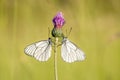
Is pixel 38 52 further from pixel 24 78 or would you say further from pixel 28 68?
pixel 28 68

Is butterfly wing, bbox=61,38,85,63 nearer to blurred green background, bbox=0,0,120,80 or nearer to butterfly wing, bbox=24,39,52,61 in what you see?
butterfly wing, bbox=24,39,52,61

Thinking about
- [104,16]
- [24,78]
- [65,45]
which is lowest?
[24,78]

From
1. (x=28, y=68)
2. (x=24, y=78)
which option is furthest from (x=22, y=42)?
(x=24, y=78)

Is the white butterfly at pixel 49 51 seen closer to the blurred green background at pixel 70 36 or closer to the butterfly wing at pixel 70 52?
the butterfly wing at pixel 70 52

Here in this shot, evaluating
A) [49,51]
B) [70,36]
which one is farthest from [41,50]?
[70,36]

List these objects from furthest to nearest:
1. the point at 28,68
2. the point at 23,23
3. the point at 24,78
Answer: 1. the point at 23,23
2. the point at 28,68
3. the point at 24,78

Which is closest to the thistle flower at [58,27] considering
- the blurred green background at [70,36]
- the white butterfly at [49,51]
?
the white butterfly at [49,51]

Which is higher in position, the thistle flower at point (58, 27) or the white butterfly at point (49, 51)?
the thistle flower at point (58, 27)
